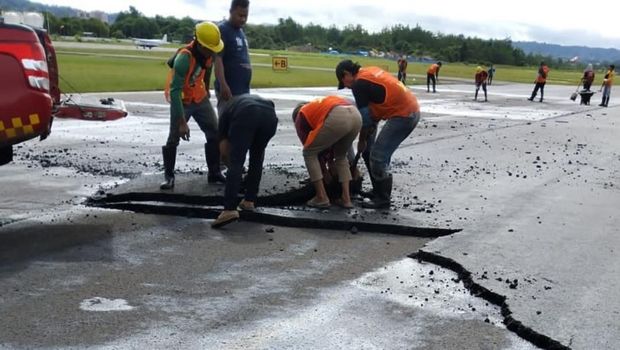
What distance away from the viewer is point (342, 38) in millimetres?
167625

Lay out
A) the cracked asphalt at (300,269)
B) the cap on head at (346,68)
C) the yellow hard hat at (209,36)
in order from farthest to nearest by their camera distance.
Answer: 1. the cap on head at (346,68)
2. the yellow hard hat at (209,36)
3. the cracked asphalt at (300,269)

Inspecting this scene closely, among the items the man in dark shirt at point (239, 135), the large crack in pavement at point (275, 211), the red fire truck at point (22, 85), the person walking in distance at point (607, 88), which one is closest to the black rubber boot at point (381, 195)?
the large crack in pavement at point (275, 211)

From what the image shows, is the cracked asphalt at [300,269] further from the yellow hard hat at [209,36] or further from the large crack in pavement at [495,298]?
the yellow hard hat at [209,36]

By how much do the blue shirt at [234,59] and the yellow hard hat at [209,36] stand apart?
457mm

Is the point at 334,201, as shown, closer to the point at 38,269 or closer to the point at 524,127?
the point at 38,269

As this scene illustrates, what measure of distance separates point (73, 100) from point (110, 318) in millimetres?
3532

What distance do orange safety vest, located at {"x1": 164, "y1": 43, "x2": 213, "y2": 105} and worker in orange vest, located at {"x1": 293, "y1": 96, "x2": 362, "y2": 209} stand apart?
1093 millimetres

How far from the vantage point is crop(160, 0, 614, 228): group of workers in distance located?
641 cm

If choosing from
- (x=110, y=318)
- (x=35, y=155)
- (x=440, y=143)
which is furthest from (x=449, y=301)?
(x=440, y=143)

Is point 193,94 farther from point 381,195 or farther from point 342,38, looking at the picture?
point 342,38

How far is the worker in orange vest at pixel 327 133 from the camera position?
22.1ft

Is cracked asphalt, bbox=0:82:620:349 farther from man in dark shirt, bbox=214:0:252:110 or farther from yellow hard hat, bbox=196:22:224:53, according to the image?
yellow hard hat, bbox=196:22:224:53

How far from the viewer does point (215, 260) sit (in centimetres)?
547

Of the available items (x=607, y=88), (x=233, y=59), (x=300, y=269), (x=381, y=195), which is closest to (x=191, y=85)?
(x=233, y=59)
